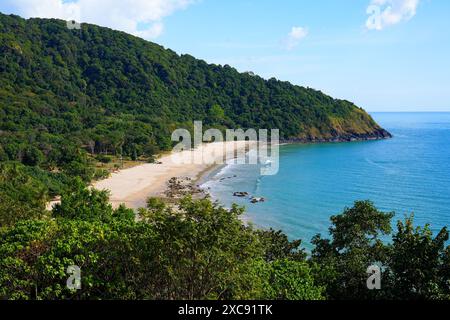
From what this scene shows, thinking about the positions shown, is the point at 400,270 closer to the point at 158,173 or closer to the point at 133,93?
the point at 158,173

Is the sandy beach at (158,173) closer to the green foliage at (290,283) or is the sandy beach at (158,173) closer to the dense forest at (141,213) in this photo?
the dense forest at (141,213)

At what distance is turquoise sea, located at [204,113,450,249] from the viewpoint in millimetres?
40875

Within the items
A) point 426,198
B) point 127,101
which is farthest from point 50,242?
point 127,101

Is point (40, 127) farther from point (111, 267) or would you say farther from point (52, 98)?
point (111, 267)

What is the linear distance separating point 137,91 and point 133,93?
307 centimetres

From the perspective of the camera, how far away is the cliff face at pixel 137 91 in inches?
3784

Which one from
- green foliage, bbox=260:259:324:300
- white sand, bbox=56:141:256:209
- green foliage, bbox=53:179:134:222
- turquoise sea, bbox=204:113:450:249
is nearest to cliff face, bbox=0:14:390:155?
white sand, bbox=56:141:256:209

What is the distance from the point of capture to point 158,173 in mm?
59688

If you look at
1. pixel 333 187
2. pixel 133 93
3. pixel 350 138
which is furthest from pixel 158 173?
pixel 350 138

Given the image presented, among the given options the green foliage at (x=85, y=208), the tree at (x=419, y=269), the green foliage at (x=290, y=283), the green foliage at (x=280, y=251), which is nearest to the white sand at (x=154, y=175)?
the green foliage at (x=85, y=208)

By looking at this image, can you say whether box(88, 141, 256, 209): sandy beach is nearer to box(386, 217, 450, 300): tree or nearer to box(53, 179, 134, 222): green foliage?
box(53, 179, 134, 222): green foliage

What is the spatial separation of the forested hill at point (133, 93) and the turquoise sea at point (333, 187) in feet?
81.1
